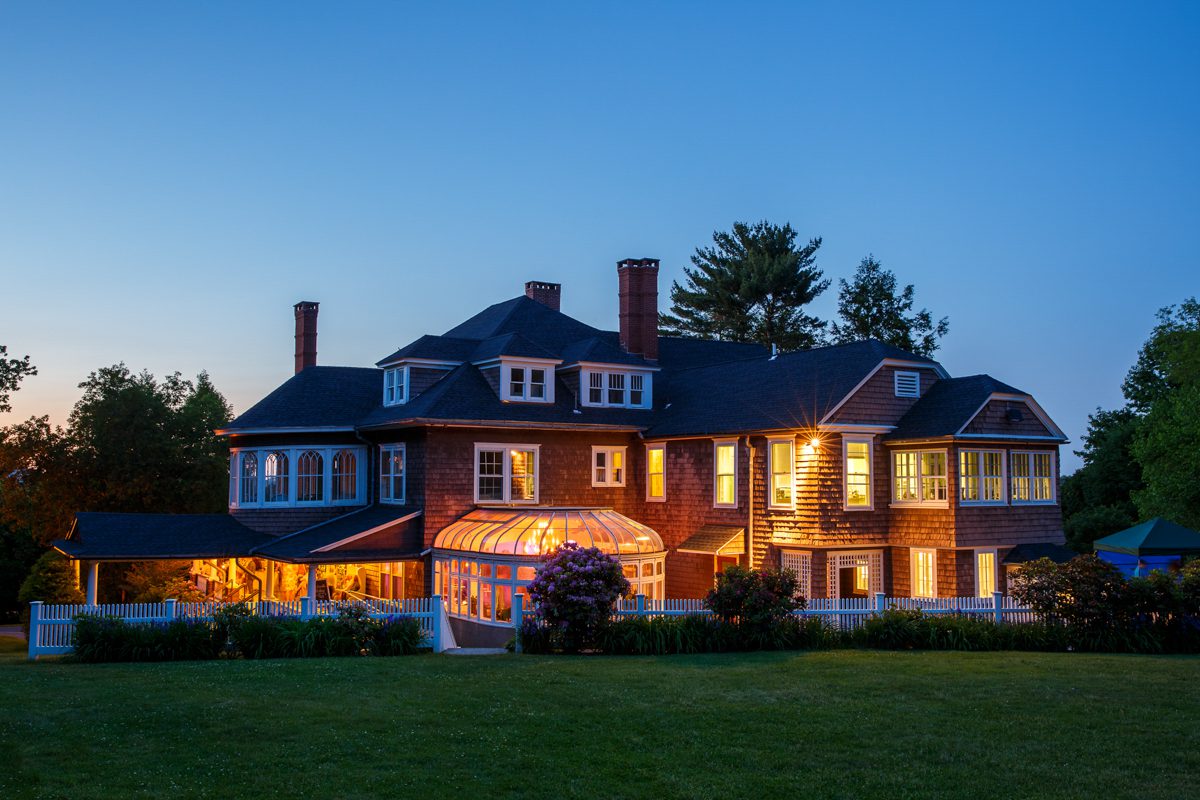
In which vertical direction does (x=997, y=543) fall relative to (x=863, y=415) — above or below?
below

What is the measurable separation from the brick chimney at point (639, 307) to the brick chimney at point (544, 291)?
586cm

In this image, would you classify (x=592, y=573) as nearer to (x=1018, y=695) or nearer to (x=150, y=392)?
(x=1018, y=695)

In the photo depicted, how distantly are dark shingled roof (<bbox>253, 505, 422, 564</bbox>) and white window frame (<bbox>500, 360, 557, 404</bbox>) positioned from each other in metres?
4.20

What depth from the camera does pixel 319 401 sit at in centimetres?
3061

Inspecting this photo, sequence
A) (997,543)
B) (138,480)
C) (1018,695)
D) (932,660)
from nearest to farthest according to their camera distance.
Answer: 1. (1018,695)
2. (932,660)
3. (997,543)
4. (138,480)

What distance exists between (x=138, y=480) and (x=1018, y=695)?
116ft

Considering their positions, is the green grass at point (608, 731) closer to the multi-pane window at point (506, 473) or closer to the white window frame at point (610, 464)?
the multi-pane window at point (506, 473)

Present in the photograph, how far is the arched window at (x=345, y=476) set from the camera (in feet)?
97.9

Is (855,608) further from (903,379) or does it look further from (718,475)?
(903,379)

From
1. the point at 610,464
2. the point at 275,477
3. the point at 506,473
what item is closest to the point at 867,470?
the point at 610,464

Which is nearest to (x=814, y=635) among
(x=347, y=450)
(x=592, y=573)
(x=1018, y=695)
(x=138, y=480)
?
(x=592, y=573)

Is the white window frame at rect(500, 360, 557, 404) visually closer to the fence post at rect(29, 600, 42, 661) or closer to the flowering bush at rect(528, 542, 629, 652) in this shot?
the flowering bush at rect(528, 542, 629, 652)

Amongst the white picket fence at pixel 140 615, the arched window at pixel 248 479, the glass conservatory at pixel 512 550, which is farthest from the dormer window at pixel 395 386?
the white picket fence at pixel 140 615

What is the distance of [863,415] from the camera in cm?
2573
